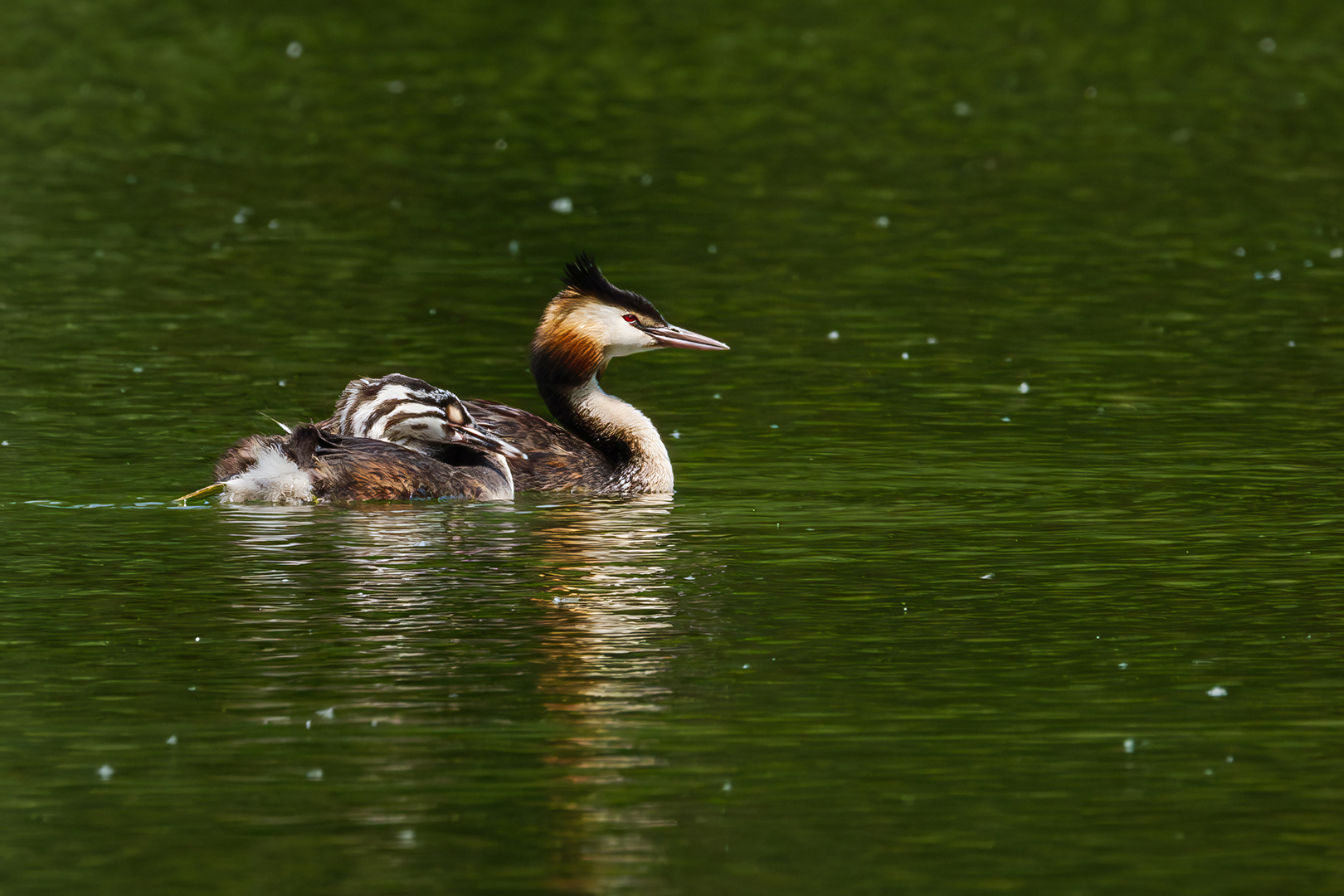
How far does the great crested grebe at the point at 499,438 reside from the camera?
590 inches

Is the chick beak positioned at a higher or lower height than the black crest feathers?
lower

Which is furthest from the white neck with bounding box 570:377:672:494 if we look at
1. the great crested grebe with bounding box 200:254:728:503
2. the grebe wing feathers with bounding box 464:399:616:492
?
the grebe wing feathers with bounding box 464:399:616:492

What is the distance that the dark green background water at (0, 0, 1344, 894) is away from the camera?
8.77m

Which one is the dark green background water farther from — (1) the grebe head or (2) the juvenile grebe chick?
(1) the grebe head

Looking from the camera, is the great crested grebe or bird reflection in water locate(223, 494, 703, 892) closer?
bird reflection in water locate(223, 494, 703, 892)

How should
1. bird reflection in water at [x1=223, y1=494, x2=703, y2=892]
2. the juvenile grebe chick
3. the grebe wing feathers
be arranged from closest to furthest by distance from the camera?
bird reflection in water at [x1=223, y1=494, x2=703, y2=892] → the juvenile grebe chick → the grebe wing feathers

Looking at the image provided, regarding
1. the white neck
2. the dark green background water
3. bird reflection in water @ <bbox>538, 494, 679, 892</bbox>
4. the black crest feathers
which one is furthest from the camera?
the black crest feathers

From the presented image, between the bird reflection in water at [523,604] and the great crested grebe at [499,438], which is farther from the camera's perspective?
the great crested grebe at [499,438]

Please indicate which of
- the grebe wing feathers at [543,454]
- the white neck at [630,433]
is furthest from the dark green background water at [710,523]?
the grebe wing feathers at [543,454]

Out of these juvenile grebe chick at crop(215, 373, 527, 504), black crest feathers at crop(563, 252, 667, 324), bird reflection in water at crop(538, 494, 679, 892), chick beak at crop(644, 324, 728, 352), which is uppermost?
black crest feathers at crop(563, 252, 667, 324)

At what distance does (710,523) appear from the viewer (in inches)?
573

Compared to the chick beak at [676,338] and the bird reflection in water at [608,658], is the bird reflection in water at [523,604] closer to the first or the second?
the bird reflection in water at [608,658]

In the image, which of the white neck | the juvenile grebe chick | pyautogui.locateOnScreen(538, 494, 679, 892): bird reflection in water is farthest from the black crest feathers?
pyautogui.locateOnScreen(538, 494, 679, 892): bird reflection in water

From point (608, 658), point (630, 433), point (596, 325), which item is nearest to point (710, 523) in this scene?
point (630, 433)
